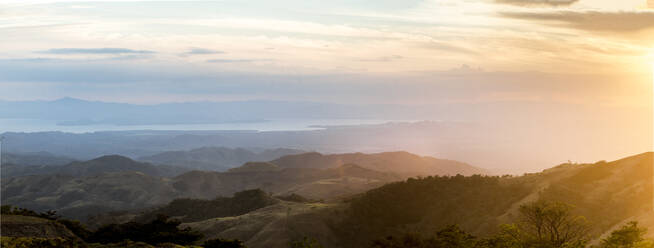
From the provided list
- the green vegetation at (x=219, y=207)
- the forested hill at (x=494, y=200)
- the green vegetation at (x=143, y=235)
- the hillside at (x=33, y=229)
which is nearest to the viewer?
the hillside at (x=33, y=229)

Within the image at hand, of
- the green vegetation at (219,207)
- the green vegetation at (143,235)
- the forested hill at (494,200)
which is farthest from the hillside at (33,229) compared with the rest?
the green vegetation at (219,207)

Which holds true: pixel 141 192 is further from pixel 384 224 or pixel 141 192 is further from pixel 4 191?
pixel 384 224

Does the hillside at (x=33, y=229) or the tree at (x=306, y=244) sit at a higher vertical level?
the hillside at (x=33, y=229)

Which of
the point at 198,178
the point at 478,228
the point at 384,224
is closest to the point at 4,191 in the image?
the point at 198,178

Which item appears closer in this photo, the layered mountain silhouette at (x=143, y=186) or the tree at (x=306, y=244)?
the tree at (x=306, y=244)

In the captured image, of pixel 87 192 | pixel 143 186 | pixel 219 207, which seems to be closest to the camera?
pixel 219 207

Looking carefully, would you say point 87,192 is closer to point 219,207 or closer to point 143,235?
point 219,207

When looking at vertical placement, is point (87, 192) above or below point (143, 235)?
below

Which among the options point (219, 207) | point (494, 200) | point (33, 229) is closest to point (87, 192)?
point (219, 207)

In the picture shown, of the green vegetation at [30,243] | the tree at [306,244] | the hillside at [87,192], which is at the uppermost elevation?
the green vegetation at [30,243]

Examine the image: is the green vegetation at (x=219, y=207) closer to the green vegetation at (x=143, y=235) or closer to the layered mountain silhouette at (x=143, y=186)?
the layered mountain silhouette at (x=143, y=186)

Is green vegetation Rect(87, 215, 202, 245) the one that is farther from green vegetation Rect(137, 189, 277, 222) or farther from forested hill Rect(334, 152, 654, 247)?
green vegetation Rect(137, 189, 277, 222)
